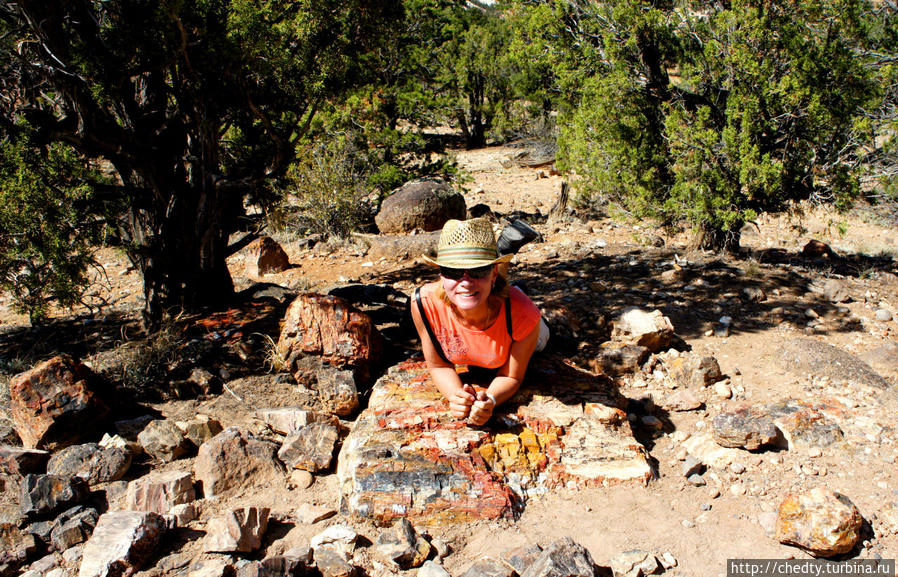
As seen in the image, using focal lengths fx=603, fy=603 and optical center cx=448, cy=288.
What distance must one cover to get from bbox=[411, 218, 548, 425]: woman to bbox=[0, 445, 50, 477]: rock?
229 centimetres

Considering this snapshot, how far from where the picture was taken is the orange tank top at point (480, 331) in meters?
3.22

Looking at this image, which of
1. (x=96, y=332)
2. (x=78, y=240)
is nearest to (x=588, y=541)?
(x=78, y=240)

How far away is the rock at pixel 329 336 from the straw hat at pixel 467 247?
147 cm

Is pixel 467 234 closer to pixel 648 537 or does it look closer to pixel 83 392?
pixel 648 537

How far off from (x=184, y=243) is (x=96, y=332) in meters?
1.32

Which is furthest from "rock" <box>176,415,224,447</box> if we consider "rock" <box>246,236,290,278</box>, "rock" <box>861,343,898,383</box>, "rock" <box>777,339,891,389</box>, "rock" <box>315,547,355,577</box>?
"rock" <box>861,343,898,383</box>

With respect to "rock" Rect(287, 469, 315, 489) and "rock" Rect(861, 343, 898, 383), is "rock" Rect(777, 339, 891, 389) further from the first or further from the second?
"rock" Rect(287, 469, 315, 489)

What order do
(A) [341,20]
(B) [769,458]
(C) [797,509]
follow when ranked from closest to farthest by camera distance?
(C) [797,509]
(B) [769,458]
(A) [341,20]

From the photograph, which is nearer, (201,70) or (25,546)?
(25,546)

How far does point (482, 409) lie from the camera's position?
122 inches

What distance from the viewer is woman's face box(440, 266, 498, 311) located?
2959 millimetres

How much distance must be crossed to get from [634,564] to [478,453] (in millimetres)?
903

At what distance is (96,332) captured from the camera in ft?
18.1

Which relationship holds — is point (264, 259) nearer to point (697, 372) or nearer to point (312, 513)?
point (312, 513)
